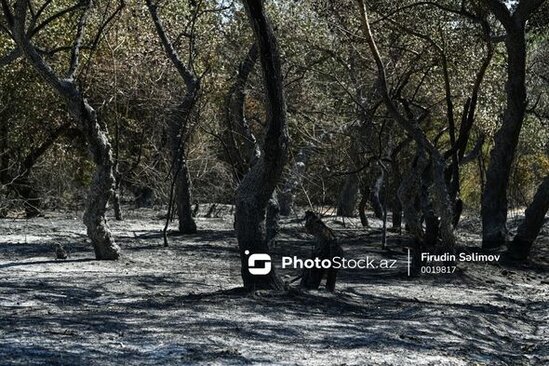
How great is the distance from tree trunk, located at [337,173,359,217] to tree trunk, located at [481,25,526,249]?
9317 mm

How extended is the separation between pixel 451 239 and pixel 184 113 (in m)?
5.78

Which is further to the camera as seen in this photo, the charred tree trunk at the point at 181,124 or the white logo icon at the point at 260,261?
the charred tree trunk at the point at 181,124

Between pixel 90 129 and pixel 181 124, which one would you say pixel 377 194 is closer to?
pixel 181 124

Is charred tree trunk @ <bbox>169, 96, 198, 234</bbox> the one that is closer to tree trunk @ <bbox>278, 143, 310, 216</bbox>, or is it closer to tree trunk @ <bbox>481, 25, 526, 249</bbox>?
tree trunk @ <bbox>278, 143, 310, 216</bbox>

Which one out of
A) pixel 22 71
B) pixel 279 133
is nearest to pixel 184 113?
pixel 22 71

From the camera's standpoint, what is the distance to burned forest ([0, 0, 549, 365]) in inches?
375

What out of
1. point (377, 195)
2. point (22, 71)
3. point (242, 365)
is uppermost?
point (22, 71)

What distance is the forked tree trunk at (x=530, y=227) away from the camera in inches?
709

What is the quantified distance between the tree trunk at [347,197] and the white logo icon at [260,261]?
1690cm

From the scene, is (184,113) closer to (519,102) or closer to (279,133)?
(519,102)

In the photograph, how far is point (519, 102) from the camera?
1778 cm

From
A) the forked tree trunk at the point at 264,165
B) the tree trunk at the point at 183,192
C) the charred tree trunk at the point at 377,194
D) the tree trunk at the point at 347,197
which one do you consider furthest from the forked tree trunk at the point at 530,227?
the tree trunk at the point at 347,197

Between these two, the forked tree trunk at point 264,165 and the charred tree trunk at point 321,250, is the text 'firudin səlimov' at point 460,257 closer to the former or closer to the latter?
the charred tree trunk at point 321,250

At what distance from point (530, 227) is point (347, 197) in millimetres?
11142
